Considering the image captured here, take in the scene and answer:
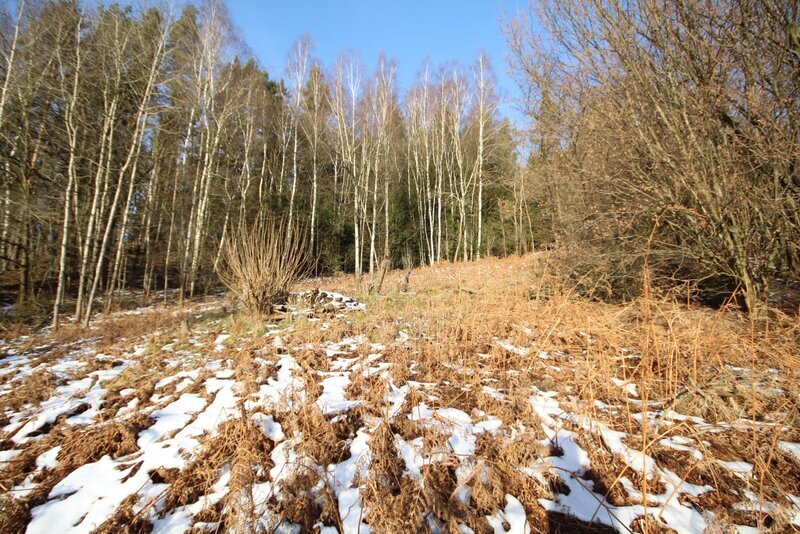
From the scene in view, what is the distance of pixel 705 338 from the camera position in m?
3.05

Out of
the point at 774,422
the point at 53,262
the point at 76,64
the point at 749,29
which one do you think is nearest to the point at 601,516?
the point at 774,422

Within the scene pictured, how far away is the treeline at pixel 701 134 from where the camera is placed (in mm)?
3668

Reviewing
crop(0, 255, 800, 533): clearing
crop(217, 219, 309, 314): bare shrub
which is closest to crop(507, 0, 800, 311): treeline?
crop(0, 255, 800, 533): clearing

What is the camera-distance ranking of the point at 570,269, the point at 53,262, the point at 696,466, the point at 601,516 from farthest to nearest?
1. the point at 53,262
2. the point at 570,269
3. the point at 696,466
4. the point at 601,516

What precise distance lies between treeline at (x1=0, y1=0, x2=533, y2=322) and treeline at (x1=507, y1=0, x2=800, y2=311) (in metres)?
5.61

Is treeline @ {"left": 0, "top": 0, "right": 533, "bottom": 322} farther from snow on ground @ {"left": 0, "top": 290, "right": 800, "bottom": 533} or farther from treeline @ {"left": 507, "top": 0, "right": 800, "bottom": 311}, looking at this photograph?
treeline @ {"left": 507, "top": 0, "right": 800, "bottom": 311}

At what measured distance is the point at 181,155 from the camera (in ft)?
46.4

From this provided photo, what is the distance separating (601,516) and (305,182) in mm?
20403

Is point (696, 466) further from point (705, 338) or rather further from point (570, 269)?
point (570, 269)

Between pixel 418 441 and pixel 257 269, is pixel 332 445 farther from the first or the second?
pixel 257 269

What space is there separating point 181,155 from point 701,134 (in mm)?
17283

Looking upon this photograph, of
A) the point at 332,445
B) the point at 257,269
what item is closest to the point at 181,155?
the point at 257,269

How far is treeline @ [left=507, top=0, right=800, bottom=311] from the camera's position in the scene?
3.67m

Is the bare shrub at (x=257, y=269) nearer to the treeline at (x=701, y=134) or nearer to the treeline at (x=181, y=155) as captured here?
the treeline at (x=181, y=155)
